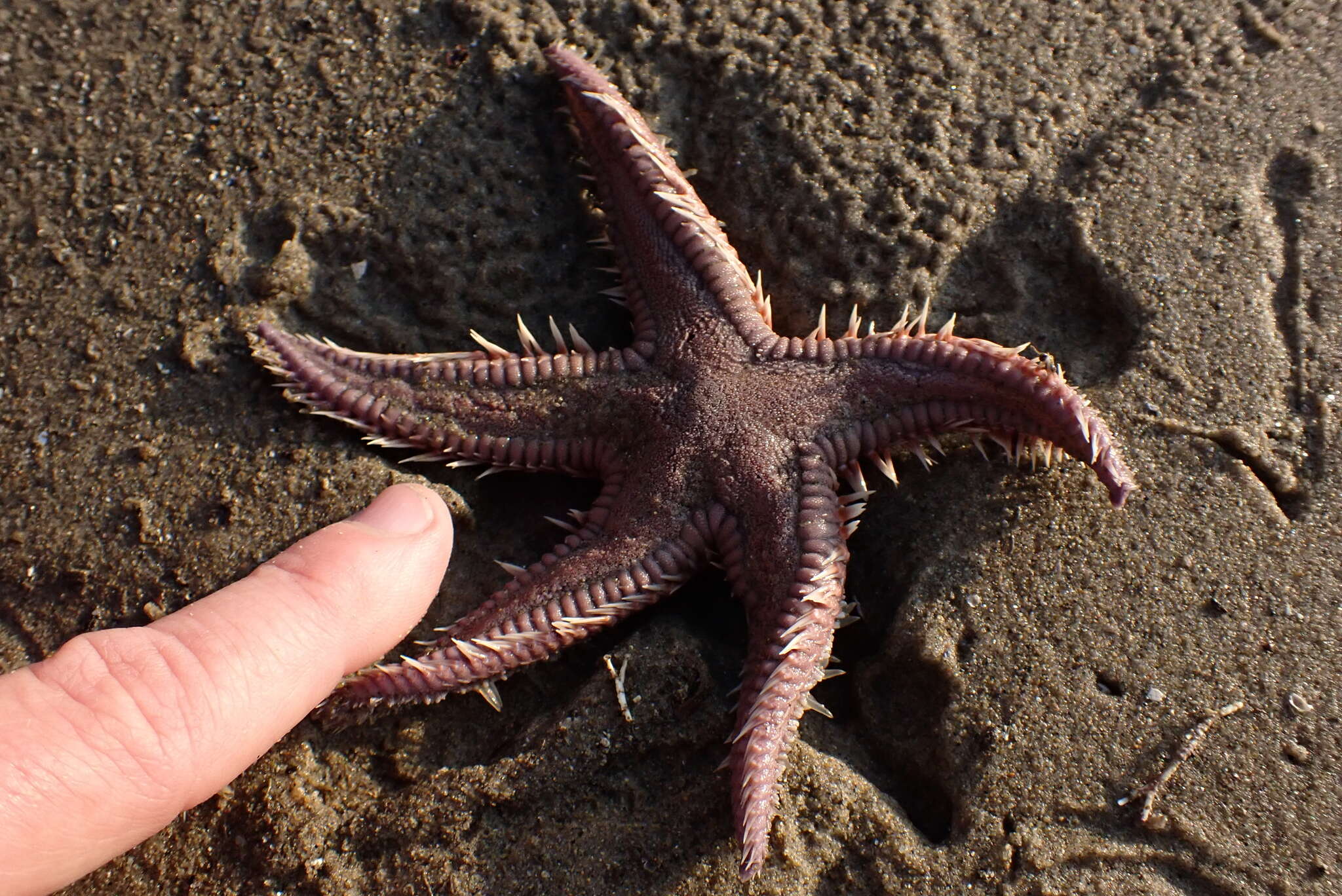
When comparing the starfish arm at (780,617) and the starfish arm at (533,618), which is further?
the starfish arm at (533,618)

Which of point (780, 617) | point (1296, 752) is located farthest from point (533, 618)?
point (1296, 752)

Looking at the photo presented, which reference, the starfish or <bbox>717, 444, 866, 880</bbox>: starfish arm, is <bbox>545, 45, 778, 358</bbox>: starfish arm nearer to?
the starfish

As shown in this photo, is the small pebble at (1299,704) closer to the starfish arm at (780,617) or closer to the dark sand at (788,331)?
the dark sand at (788,331)

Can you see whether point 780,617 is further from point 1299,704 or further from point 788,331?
point 1299,704

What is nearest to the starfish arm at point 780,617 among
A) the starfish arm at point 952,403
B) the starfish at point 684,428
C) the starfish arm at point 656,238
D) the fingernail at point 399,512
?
the starfish at point 684,428

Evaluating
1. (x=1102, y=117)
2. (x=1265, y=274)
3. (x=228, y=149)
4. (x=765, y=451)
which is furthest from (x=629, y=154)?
(x=1265, y=274)

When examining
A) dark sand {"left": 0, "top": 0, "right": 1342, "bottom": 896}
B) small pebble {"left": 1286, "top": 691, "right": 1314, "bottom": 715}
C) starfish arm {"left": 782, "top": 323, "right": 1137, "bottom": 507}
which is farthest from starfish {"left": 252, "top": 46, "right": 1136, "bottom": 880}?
small pebble {"left": 1286, "top": 691, "right": 1314, "bottom": 715}

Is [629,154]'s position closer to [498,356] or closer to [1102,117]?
[498,356]
